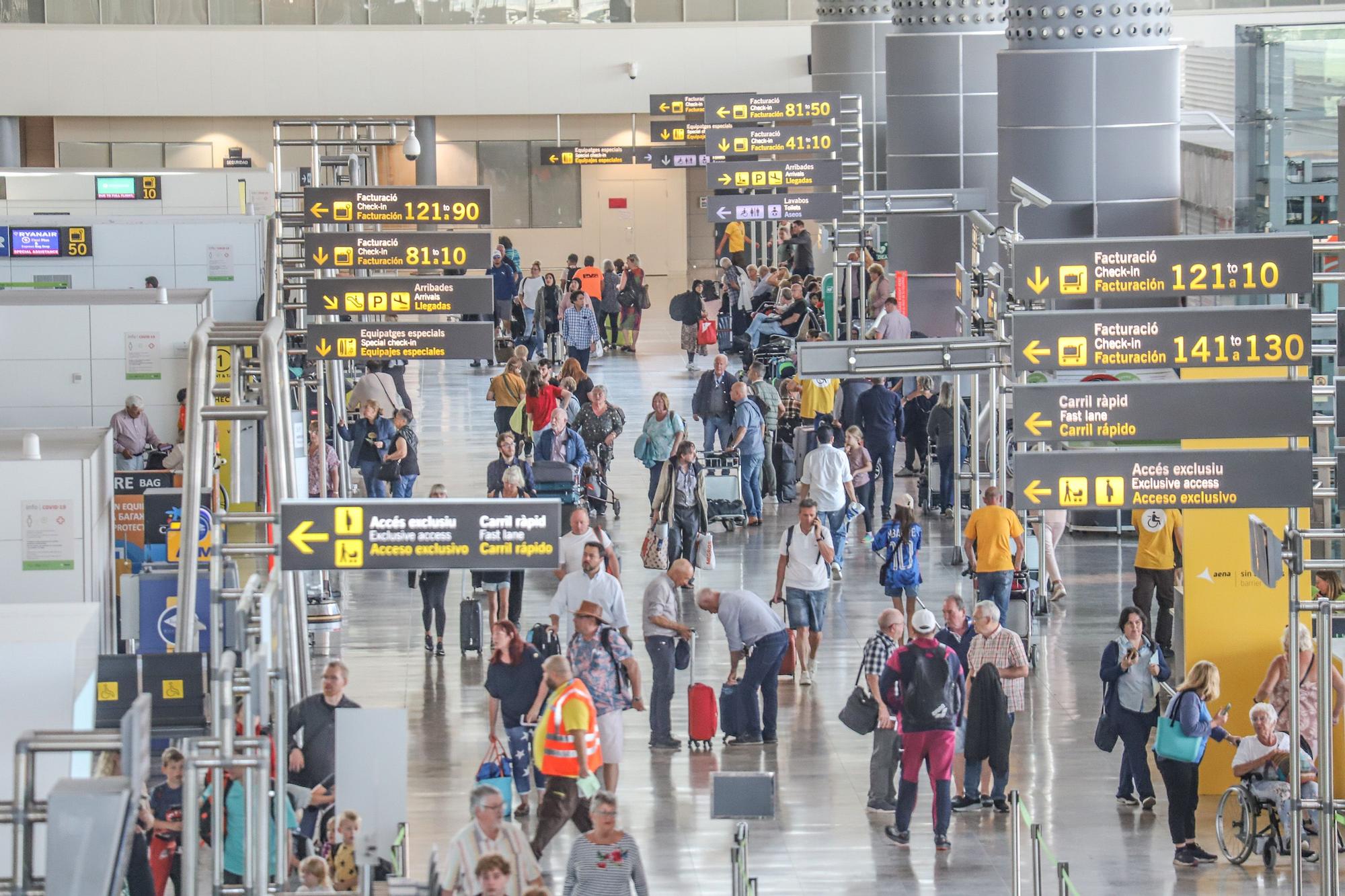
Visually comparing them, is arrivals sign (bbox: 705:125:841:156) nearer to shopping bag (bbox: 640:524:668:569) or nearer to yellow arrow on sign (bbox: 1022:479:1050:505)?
shopping bag (bbox: 640:524:668:569)

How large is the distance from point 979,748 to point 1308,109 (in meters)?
10.1

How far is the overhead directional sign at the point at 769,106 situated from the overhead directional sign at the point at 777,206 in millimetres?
→ 1889

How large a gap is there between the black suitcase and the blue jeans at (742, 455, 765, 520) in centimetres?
534

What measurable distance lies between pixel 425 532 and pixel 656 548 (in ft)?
29.6

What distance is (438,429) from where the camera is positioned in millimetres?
27172

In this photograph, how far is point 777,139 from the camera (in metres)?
26.1

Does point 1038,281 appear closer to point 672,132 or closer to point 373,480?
point 373,480

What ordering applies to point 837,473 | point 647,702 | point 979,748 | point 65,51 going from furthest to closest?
1. point 65,51
2. point 837,473
3. point 647,702
4. point 979,748

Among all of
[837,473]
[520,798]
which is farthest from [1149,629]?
[520,798]

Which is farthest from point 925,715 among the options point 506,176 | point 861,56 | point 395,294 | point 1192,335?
point 506,176

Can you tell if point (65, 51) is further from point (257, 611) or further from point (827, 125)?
point (257, 611)

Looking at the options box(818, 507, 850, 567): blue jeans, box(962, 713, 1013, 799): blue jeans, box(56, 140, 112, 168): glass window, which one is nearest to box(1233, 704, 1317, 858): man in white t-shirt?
box(962, 713, 1013, 799): blue jeans

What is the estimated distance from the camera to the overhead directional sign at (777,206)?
24719 millimetres

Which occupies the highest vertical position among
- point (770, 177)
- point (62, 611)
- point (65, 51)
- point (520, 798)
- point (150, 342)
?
point (65, 51)
